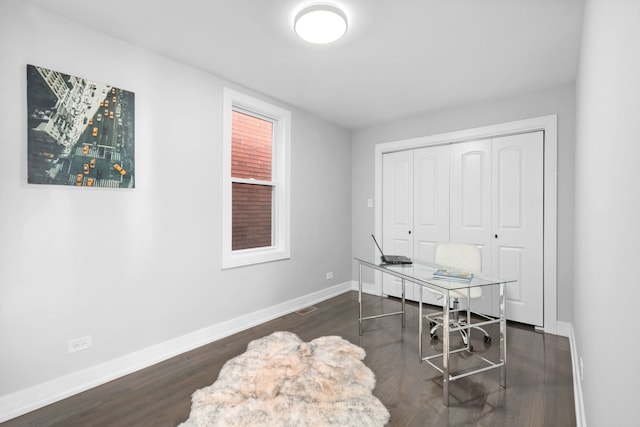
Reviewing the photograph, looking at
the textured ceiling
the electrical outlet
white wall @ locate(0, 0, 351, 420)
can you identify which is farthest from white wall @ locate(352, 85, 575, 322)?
the electrical outlet

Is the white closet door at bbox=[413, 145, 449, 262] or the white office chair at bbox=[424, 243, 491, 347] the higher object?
the white closet door at bbox=[413, 145, 449, 262]

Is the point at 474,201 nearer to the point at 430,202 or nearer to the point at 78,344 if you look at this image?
the point at 430,202

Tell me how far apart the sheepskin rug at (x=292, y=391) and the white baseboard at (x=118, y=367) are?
0.53 meters

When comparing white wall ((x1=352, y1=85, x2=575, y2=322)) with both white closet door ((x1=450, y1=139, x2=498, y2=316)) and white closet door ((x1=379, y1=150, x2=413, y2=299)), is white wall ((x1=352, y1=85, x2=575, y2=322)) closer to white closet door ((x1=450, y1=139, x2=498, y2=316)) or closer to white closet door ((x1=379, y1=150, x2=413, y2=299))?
white closet door ((x1=379, y1=150, x2=413, y2=299))

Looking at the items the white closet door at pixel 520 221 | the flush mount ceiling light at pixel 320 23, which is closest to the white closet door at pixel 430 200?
the white closet door at pixel 520 221

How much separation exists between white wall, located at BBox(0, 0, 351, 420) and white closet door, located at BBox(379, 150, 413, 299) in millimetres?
1769

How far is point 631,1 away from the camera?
2.40ft

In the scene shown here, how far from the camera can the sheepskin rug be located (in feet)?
6.00

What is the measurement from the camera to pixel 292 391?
2.09 m

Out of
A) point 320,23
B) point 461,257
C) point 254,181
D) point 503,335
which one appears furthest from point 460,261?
point 320,23

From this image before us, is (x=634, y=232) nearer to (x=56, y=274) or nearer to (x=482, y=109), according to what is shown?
(x=56, y=274)

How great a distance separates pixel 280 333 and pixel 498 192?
2959 millimetres

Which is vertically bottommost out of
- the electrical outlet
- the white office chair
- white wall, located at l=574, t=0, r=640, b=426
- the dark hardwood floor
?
the dark hardwood floor

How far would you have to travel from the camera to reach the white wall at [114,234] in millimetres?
1945
